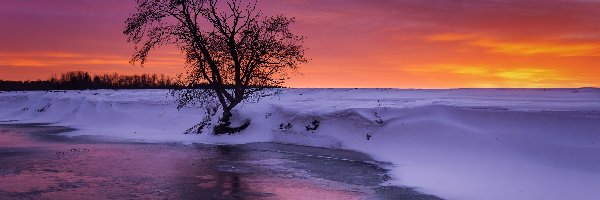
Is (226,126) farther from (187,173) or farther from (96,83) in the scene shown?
(96,83)

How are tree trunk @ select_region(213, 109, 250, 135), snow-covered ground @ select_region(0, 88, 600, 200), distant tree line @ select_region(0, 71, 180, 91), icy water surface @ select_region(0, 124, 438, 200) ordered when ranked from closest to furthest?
icy water surface @ select_region(0, 124, 438, 200) → snow-covered ground @ select_region(0, 88, 600, 200) → tree trunk @ select_region(213, 109, 250, 135) → distant tree line @ select_region(0, 71, 180, 91)

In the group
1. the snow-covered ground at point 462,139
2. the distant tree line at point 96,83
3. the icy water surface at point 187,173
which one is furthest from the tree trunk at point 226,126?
Answer: the distant tree line at point 96,83

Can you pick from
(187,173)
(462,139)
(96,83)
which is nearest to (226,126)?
(187,173)

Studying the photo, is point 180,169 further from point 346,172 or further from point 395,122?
point 395,122

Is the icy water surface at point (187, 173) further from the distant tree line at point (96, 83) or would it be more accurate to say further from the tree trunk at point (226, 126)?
the distant tree line at point (96, 83)

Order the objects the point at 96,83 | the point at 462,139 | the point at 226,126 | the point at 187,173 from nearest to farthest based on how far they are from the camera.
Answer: the point at 187,173, the point at 462,139, the point at 226,126, the point at 96,83

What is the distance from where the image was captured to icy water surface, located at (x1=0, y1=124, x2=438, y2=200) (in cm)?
1279

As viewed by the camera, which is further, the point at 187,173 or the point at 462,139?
the point at 462,139

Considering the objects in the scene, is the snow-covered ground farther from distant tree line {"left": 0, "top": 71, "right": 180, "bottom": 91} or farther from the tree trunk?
distant tree line {"left": 0, "top": 71, "right": 180, "bottom": 91}

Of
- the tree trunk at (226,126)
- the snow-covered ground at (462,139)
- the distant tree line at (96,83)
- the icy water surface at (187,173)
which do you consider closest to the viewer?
the icy water surface at (187,173)

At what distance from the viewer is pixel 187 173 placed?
15867mm

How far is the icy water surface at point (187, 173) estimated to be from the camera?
42.0 feet

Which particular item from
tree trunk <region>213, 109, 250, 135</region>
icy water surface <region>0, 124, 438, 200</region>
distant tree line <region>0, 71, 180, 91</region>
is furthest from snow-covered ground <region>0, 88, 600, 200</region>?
distant tree line <region>0, 71, 180, 91</region>

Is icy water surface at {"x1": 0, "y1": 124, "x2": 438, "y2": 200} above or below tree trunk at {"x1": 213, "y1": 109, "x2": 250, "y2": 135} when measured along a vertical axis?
below
